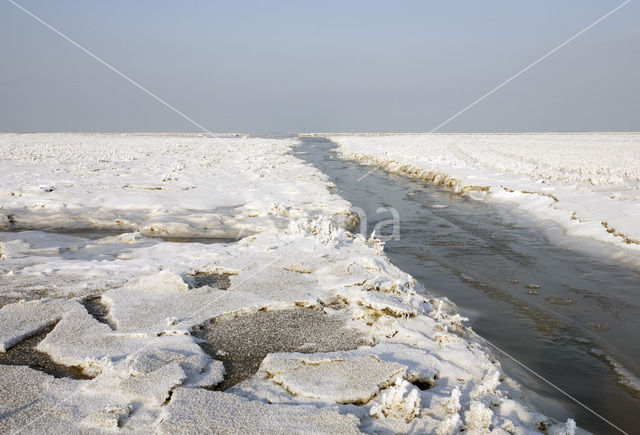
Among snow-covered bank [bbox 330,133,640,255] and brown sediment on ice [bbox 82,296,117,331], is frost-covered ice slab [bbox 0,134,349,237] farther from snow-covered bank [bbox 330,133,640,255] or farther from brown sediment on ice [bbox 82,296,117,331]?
snow-covered bank [bbox 330,133,640,255]

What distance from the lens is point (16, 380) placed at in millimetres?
3551

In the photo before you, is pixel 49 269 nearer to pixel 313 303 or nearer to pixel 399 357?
pixel 313 303

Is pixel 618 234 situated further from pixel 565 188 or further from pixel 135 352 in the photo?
pixel 135 352

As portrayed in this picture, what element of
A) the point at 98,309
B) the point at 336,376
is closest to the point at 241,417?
the point at 336,376

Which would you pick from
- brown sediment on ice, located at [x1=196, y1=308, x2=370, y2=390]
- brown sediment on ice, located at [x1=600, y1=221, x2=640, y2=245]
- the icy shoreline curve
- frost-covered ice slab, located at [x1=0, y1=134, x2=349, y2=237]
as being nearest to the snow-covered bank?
brown sediment on ice, located at [x1=600, y1=221, x2=640, y2=245]

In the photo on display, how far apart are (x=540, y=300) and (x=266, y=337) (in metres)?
4.39

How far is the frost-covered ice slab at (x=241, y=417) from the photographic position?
9.72ft

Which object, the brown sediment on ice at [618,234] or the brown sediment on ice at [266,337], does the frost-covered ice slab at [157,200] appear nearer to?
the brown sediment on ice at [266,337]

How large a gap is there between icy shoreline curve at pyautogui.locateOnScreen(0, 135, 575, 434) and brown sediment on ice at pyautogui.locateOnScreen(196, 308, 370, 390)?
48 mm

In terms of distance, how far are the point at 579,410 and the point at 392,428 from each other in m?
1.99

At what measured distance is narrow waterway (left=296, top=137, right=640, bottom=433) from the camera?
432 centimetres

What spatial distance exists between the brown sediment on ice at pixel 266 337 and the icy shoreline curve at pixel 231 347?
48mm

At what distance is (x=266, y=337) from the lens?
4523 mm

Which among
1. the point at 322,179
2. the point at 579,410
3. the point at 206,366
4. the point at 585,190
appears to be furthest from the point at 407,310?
the point at 322,179
